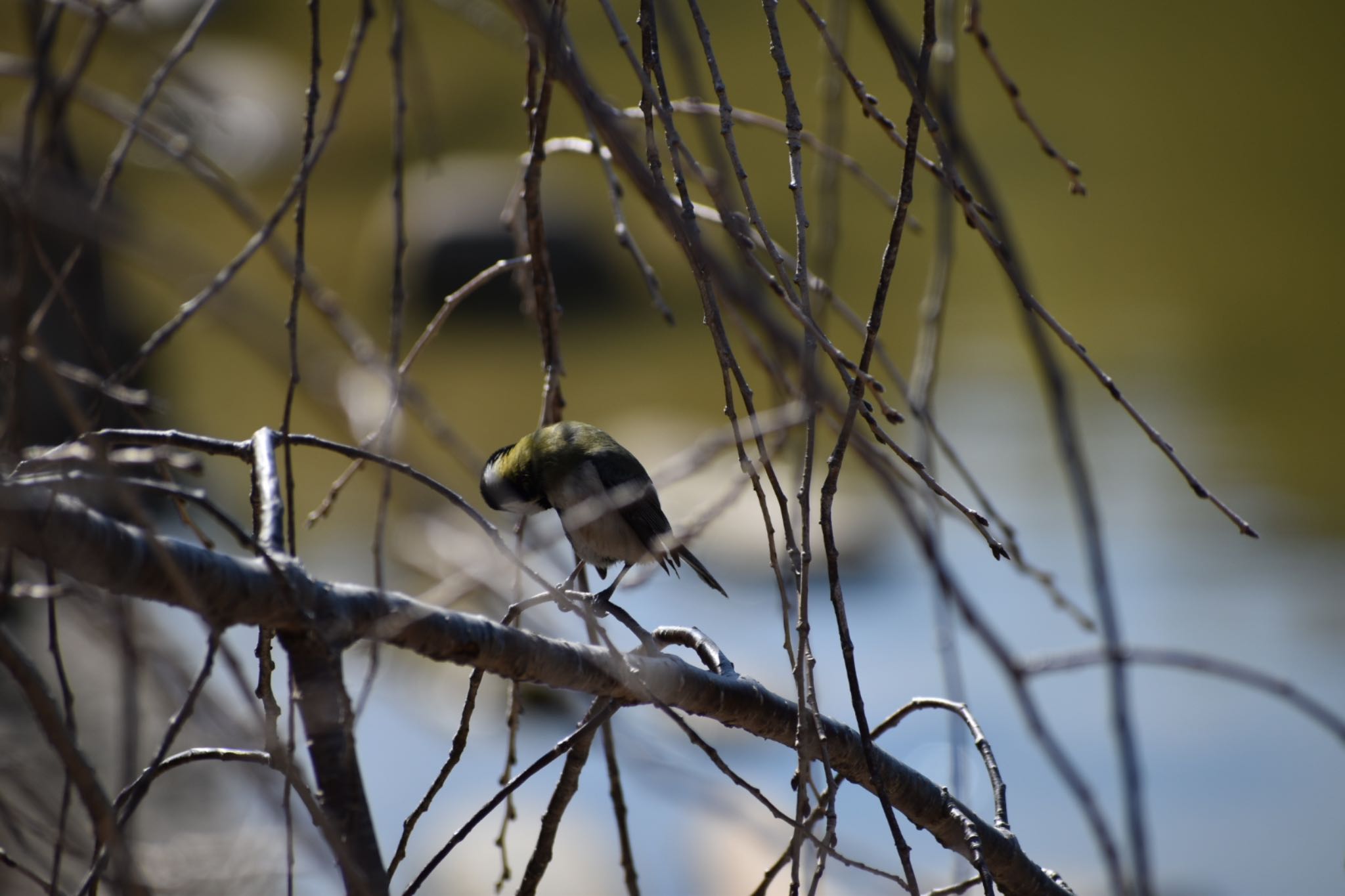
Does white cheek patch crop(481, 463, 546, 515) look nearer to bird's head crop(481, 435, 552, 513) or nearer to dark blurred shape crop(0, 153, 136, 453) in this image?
bird's head crop(481, 435, 552, 513)

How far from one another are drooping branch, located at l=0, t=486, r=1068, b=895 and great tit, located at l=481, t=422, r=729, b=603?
58cm

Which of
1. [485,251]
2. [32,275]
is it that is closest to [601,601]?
[32,275]

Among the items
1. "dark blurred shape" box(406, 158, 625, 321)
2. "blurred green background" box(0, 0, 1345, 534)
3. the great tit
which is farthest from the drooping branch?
"dark blurred shape" box(406, 158, 625, 321)

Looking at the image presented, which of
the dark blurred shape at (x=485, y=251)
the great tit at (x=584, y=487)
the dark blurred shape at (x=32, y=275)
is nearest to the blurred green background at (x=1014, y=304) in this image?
the dark blurred shape at (x=485, y=251)

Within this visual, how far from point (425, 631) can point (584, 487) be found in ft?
2.79

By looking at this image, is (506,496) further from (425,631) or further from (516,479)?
(425,631)

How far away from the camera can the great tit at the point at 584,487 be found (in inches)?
64.2

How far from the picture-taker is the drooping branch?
0.68m

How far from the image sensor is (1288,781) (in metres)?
3.62

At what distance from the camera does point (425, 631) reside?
0.81 meters

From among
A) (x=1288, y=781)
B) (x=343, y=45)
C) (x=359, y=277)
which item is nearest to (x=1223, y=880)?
(x=1288, y=781)

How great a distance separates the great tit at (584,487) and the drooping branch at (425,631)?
0.58 meters

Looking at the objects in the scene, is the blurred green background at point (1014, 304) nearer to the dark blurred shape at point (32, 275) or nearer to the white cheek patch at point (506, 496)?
the dark blurred shape at point (32, 275)

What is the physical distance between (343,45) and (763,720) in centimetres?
1030
